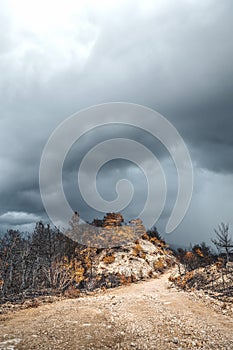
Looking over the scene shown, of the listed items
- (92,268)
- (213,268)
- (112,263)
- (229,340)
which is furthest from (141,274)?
(229,340)

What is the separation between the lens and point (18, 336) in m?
11.1

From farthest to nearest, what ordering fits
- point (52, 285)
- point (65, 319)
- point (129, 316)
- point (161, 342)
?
point (52, 285) → point (129, 316) → point (65, 319) → point (161, 342)

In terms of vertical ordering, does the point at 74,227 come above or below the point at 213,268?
above

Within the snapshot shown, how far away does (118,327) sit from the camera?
13383 mm

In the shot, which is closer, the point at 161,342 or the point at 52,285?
the point at 161,342

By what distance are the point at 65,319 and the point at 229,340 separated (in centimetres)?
831

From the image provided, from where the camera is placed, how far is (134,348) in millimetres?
10789

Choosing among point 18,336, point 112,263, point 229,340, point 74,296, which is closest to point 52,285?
point 74,296

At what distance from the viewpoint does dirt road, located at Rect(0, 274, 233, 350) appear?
1087 centimetres

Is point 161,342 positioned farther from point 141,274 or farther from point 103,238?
point 103,238

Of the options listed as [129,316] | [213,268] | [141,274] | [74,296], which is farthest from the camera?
[141,274]

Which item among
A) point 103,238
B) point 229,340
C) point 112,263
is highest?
point 103,238

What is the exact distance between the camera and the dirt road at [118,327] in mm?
10867

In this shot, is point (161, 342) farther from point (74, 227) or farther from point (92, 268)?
point (74, 227)
